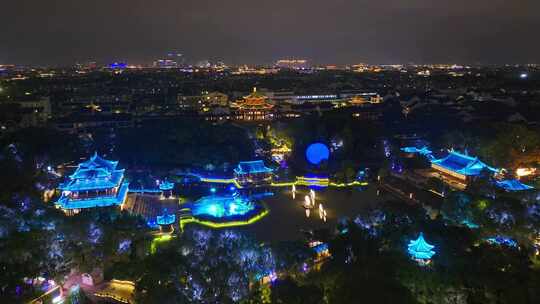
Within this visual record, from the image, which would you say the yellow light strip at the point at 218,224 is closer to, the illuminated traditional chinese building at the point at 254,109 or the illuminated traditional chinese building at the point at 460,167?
the illuminated traditional chinese building at the point at 460,167

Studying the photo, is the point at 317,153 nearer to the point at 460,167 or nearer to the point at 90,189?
the point at 460,167

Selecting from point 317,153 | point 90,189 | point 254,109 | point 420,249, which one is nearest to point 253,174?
point 317,153

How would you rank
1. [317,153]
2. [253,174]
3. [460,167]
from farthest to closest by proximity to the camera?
[317,153] → [253,174] → [460,167]

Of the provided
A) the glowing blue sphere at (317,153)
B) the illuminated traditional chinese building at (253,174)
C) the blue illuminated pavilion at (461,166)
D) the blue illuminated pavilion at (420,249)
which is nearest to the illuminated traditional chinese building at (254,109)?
the glowing blue sphere at (317,153)

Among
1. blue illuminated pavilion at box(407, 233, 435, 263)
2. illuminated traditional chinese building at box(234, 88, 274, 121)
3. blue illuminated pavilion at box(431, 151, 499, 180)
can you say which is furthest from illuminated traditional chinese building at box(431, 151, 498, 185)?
illuminated traditional chinese building at box(234, 88, 274, 121)

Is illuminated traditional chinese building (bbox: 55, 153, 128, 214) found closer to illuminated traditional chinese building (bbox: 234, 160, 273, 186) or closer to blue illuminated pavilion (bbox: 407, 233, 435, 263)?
illuminated traditional chinese building (bbox: 234, 160, 273, 186)

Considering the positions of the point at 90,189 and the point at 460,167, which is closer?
the point at 90,189

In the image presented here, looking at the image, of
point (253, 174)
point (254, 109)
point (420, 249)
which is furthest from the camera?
point (254, 109)
